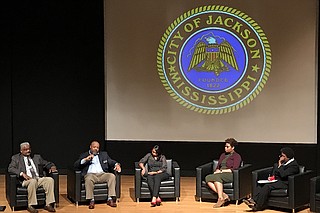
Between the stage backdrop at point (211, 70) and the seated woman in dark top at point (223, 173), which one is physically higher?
the stage backdrop at point (211, 70)

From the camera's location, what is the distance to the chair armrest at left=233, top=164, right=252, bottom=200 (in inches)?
331

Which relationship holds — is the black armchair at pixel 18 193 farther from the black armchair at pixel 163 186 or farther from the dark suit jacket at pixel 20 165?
the black armchair at pixel 163 186

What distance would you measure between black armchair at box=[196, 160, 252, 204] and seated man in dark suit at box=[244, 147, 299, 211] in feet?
0.92

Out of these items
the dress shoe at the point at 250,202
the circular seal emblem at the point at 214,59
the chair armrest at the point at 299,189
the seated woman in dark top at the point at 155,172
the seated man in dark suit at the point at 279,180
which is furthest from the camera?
the circular seal emblem at the point at 214,59

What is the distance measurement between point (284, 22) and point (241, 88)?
49.6 inches

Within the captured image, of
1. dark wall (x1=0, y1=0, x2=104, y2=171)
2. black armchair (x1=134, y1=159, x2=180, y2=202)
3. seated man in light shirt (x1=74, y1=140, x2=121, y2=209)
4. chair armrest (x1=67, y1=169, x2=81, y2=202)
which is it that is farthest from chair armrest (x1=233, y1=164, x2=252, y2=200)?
dark wall (x1=0, y1=0, x2=104, y2=171)

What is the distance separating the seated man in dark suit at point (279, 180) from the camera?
26.2 ft

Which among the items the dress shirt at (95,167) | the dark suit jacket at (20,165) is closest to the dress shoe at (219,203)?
the dress shirt at (95,167)

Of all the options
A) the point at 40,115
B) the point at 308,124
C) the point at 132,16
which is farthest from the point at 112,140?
the point at 308,124

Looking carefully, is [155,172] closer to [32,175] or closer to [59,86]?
[32,175]

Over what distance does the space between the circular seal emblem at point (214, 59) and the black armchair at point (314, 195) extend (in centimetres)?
251

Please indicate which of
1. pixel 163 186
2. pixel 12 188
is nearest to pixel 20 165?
pixel 12 188

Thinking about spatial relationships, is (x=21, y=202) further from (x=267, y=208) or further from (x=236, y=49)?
(x=236, y=49)

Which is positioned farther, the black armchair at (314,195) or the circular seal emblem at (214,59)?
the circular seal emblem at (214,59)
